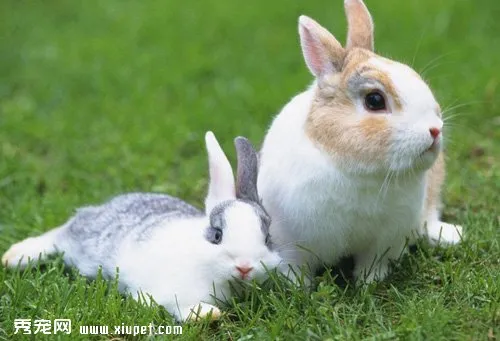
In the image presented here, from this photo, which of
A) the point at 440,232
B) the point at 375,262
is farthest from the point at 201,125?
the point at 375,262

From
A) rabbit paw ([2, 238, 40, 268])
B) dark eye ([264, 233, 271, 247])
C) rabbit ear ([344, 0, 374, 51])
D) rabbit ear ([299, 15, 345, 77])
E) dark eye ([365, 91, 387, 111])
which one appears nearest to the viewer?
dark eye ([365, 91, 387, 111])

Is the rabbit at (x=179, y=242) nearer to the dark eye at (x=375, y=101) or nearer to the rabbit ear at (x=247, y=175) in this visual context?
the rabbit ear at (x=247, y=175)

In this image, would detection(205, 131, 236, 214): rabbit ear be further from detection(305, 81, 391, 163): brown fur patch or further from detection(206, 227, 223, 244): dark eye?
detection(305, 81, 391, 163): brown fur patch

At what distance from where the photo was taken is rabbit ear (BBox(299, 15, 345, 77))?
4062 mm

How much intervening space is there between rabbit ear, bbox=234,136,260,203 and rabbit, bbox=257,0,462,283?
95mm

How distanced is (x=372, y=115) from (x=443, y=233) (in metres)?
1.03

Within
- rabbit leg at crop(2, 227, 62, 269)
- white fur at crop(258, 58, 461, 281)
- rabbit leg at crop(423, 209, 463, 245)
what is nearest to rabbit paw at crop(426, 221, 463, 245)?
rabbit leg at crop(423, 209, 463, 245)

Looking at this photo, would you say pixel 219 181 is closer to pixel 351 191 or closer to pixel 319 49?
pixel 351 191

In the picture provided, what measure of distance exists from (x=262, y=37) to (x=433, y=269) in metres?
4.40

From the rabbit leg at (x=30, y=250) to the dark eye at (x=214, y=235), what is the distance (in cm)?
102

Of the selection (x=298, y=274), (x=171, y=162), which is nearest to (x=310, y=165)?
(x=298, y=274)

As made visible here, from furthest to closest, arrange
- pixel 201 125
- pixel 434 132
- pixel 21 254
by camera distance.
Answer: pixel 201 125, pixel 21 254, pixel 434 132

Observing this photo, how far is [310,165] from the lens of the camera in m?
3.97

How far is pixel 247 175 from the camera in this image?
13.7 feet
